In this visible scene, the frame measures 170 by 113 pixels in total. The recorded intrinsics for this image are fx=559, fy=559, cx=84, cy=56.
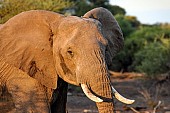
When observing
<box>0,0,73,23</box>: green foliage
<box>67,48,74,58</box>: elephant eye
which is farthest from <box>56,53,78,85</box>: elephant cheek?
<box>0,0,73,23</box>: green foliage

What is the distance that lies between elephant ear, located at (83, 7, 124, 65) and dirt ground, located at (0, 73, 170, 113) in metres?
3.60

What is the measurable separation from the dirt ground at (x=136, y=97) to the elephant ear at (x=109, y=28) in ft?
11.8

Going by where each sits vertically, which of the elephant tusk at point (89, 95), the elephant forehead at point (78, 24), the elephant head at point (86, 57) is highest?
the elephant forehead at point (78, 24)

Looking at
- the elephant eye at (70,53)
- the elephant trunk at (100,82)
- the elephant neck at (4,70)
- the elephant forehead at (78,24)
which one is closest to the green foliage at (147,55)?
the elephant neck at (4,70)

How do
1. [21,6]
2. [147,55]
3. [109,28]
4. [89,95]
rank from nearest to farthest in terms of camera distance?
[89,95]
[109,28]
[21,6]
[147,55]

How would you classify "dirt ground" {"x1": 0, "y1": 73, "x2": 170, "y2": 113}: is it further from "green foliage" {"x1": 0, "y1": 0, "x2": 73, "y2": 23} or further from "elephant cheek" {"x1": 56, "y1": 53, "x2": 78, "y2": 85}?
"elephant cheek" {"x1": 56, "y1": 53, "x2": 78, "y2": 85}

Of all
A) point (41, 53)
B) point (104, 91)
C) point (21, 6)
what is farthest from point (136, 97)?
point (104, 91)

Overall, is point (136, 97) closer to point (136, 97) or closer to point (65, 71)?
point (136, 97)

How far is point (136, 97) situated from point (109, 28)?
8277 mm

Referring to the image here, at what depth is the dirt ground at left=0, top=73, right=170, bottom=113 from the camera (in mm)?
10375

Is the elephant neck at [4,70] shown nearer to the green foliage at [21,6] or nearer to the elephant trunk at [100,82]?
the elephant trunk at [100,82]

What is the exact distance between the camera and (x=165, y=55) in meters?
15.7

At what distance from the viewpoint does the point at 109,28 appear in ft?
17.8

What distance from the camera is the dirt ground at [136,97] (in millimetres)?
10375
